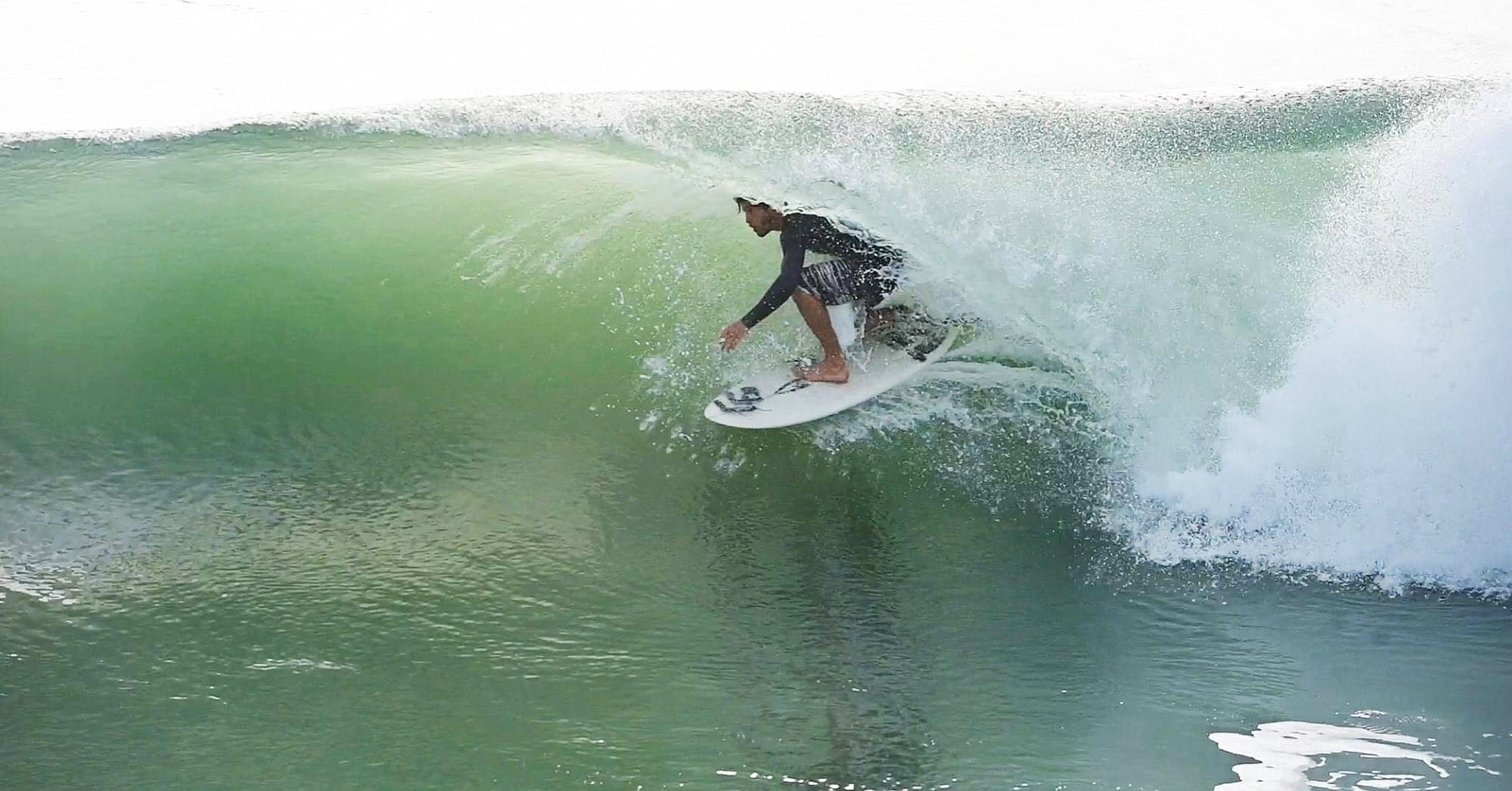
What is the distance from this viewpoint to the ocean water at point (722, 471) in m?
3.24

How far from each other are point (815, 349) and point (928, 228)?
649mm

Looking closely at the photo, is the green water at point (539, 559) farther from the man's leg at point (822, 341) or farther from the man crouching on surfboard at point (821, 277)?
the man crouching on surfboard at point (821, 277)

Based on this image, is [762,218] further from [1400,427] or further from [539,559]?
[1400,427]

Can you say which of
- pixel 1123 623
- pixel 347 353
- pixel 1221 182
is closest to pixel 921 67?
pixel 1221 182

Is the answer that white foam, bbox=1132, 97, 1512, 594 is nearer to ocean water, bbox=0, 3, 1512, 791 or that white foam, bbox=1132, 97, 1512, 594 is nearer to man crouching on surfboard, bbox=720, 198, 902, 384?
ocean water, bbox=0, 3, 1512, 791

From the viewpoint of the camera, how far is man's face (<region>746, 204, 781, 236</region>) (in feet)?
14.2

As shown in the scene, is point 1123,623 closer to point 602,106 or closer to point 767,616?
point 767,616

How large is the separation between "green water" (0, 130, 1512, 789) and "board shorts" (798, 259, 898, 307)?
1.40 ft

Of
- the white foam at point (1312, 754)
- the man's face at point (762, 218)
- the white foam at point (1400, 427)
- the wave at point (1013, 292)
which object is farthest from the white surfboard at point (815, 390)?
the white foam at point (1312, 754)

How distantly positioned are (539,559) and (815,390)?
1.25 metres

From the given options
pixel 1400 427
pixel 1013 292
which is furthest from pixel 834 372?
pixel 1400 427

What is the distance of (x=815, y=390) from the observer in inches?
181

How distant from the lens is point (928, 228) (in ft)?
15.5

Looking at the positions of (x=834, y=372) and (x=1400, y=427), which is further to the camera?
(x=834, y=372)
